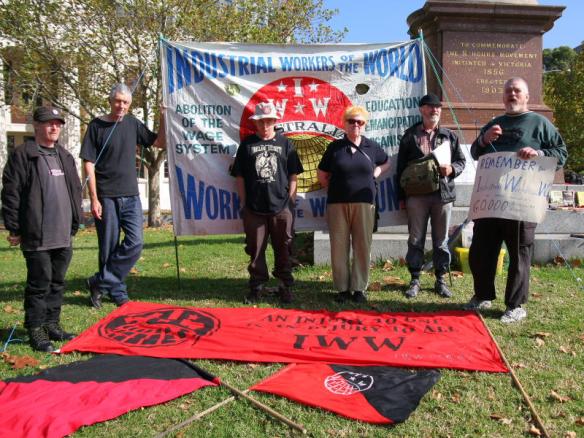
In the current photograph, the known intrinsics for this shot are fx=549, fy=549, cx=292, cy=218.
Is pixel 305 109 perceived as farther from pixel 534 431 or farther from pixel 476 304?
pixel 534 431

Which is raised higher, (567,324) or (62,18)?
(62,18)

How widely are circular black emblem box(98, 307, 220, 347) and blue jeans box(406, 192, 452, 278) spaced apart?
7.42 ft

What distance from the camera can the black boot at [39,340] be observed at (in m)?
4.22

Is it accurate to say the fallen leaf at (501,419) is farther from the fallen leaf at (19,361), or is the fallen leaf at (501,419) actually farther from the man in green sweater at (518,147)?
the fallen leaf at (19,361)

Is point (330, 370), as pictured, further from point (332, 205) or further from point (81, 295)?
point (81, 295)

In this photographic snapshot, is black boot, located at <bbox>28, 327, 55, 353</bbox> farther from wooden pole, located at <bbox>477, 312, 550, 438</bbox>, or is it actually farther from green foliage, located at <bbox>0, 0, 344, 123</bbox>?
green foliage, located at <bbox>0, 0, 344, 123</bbox>

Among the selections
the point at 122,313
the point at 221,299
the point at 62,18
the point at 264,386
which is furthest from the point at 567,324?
the point at 62,18

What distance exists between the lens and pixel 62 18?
16.2 meters

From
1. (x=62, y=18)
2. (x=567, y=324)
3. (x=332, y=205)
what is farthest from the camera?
(x=62, y=18)

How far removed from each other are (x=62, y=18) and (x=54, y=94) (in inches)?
102

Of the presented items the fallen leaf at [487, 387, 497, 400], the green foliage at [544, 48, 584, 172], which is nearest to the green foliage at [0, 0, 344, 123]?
the fallen leaf at [487, 387, 497, 400]

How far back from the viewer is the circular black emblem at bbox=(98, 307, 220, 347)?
4328mm

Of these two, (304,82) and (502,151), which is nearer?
(502,151)

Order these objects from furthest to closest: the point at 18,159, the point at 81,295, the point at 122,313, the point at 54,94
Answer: the point at 54,94 → the point at 81,295 → the point at 122,313 → the point at 18,159
